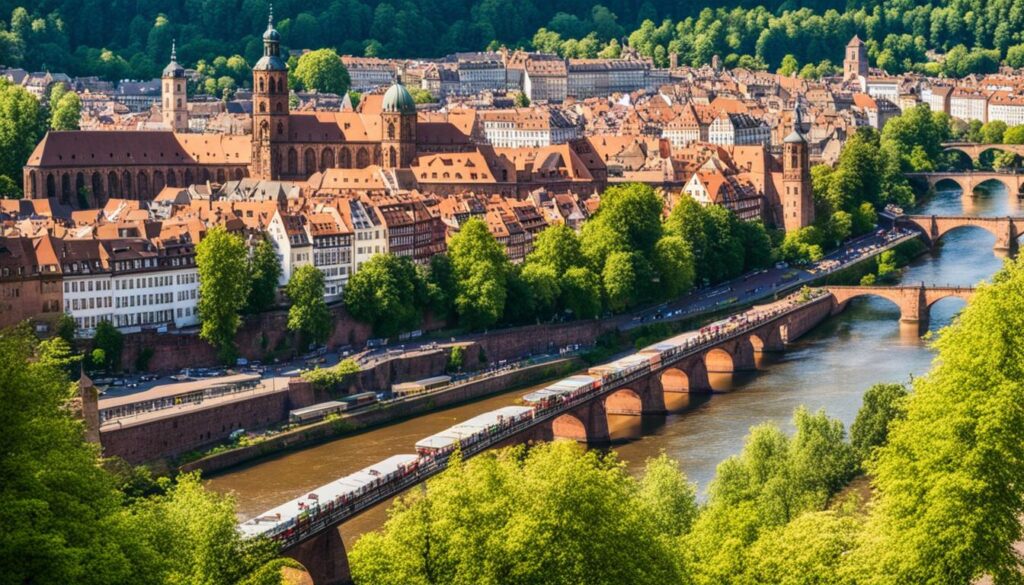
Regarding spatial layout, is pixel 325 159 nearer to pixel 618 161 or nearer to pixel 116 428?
pixel 618 161

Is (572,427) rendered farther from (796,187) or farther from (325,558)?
(796,187)

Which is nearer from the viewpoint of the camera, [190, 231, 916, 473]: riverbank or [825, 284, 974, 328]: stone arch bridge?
[190, 231, 916, 473]: riverbank

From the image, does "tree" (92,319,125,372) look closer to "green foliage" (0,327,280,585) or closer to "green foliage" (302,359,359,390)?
"green foliage" (302,359,359,390)

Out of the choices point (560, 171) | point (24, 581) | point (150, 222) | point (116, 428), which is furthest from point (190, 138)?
point (24, 581)

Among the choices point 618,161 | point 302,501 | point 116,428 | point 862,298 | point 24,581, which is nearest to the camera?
point 24,581

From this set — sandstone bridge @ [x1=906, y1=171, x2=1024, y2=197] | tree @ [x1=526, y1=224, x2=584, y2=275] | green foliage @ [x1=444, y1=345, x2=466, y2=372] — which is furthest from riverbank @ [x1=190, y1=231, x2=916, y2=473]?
sandstone bridge @ [x1=906, y1=171, x2=1024, y2=197]
